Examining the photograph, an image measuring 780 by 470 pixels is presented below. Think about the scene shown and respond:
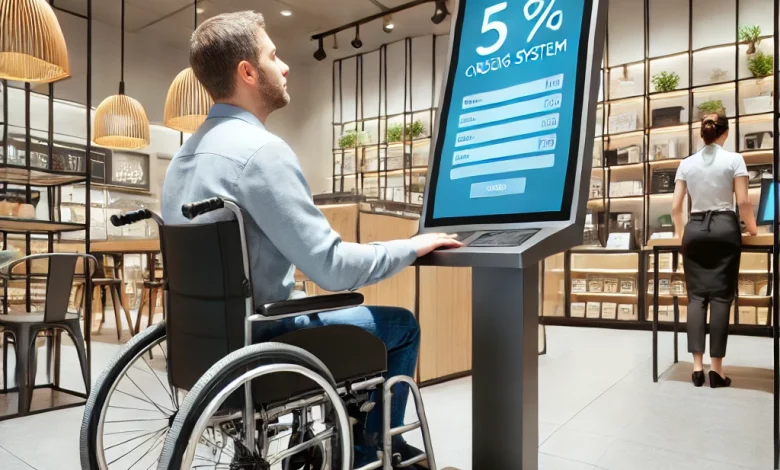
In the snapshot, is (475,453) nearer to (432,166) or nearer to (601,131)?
(432,166)

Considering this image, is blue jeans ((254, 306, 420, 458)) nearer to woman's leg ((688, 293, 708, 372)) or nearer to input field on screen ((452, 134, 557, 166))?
input field on screen ((452, 134, 557, 166))

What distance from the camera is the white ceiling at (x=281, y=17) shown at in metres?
6.83

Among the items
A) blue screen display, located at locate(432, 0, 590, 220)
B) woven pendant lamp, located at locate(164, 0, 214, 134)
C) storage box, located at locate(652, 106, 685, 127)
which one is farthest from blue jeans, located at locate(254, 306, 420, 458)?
storage box, located at locate(652, 106, 685, 127)

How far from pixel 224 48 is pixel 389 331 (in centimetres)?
76

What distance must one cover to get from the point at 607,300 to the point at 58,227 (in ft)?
16.5

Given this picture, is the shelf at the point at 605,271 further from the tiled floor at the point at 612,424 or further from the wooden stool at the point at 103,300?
the wooden stool at the point at 103,300

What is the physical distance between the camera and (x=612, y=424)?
2.47 m

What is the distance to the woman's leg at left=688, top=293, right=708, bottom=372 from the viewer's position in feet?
10.7

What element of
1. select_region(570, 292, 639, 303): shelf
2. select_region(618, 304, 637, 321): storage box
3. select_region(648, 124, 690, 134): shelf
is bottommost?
select_region(618, 304, 637, 321): storage box

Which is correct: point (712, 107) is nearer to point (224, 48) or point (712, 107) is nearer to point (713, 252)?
point (713, 252)

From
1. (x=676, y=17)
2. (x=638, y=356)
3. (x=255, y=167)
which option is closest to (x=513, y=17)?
(x=255, y=167)

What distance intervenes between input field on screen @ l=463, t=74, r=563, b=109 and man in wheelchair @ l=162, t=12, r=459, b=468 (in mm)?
387

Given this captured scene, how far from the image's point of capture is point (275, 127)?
29.4 feet

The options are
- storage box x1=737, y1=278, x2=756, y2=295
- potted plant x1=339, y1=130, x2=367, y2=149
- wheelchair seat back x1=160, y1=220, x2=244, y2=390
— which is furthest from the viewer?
potted plant x1=339, y1=130, x2=367, y2=149
